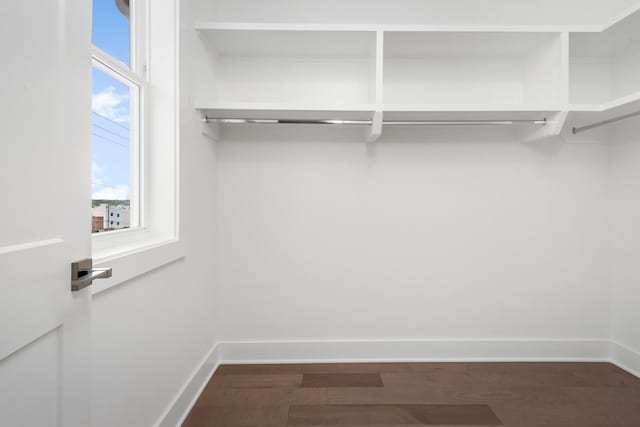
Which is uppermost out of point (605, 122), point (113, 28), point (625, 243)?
point (113, 28)

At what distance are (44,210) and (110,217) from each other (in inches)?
32.4

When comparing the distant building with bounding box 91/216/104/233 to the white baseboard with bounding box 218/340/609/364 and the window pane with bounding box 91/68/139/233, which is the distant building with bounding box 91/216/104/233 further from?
the white baseboard with bounding box 218/340/609/364

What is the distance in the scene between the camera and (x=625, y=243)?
7.84 ft

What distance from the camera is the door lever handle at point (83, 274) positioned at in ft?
2.64

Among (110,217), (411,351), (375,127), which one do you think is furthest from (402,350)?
(110,217)

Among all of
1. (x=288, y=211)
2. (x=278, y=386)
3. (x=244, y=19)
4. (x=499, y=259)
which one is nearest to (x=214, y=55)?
(x=244, y=19)

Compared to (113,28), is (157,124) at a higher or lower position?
lower

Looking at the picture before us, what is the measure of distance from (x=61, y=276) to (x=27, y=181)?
225 mm

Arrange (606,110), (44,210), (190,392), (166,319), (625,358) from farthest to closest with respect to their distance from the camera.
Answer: (625,358), (606,110), (190,392), (166,319), (44,210)

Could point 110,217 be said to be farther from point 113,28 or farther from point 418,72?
point 418,72

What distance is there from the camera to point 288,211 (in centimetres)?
247

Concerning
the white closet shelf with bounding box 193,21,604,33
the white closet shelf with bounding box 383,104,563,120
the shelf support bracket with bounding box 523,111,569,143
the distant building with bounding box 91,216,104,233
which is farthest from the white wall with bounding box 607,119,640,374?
the distant building with bounding box 91,216,104,233

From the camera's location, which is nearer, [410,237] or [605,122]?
[605,122]

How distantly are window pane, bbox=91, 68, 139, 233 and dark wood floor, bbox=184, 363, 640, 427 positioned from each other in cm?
113
